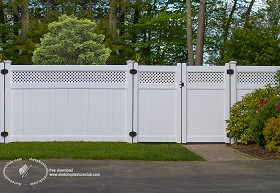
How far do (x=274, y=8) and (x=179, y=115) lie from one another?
45.0ft

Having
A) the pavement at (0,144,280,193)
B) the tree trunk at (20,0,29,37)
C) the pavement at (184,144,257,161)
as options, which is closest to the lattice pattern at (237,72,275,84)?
the pavement at (184,144,257,161)

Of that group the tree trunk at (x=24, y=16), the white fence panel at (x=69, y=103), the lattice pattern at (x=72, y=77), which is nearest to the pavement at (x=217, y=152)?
the white fence panel at (x=69, y=103)

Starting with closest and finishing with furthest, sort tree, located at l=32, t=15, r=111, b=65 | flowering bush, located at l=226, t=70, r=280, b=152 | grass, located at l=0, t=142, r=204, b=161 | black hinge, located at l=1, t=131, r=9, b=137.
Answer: grass, located at l=0, t=142, r=204, b=161, flowering bush, located at l=226, t=70, r=280, b=152, black hinge, located at l=1, t=131, r=9, b=137, tree, located at l=32, t=15, r=111, b=65

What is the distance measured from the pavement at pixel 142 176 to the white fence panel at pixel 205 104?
2487 mm

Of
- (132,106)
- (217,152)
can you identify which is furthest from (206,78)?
(217,152)

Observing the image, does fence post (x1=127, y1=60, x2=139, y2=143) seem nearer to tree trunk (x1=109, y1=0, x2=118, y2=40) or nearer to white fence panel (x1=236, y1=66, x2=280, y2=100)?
white fence panel (x1=236, y1=66, x2=280, y2=100)

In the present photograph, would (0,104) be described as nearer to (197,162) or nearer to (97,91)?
(97,91)

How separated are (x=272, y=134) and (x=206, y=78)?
92.5 inches

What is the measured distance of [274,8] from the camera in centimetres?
2361

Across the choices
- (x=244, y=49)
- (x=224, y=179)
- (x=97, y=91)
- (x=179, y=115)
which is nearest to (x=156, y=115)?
(x=179, y=115)

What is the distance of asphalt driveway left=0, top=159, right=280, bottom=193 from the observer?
22.1ft

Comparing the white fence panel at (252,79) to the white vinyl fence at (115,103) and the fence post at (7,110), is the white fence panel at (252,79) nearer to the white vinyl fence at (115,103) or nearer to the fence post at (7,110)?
the white vinyl fence at (115,103)

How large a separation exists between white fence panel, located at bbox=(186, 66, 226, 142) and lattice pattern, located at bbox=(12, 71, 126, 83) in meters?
1.72

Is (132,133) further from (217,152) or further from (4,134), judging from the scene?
(4,134)
